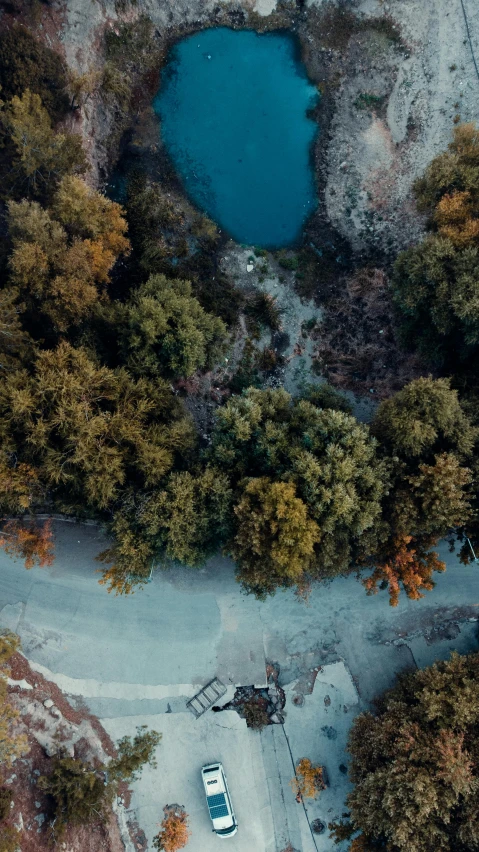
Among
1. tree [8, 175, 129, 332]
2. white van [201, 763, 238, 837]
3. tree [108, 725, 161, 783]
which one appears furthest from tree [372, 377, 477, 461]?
tree [108, 725, 161, 783]

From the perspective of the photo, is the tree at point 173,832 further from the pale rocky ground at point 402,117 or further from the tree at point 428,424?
the pale rocky ground at point 402,117

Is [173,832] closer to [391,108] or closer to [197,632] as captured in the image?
[197,632]

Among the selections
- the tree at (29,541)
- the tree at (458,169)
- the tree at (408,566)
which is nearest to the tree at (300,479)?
the tree at (408,566)

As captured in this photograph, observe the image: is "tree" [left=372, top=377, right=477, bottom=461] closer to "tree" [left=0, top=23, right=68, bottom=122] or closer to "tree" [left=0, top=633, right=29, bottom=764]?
"tree" [left=0, top=633, right=29, bottom=764]

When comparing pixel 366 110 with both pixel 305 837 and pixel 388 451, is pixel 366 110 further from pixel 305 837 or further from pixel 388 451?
pixel 305 837

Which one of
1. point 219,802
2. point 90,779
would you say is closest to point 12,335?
point 90,779

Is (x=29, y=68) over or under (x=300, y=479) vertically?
over
